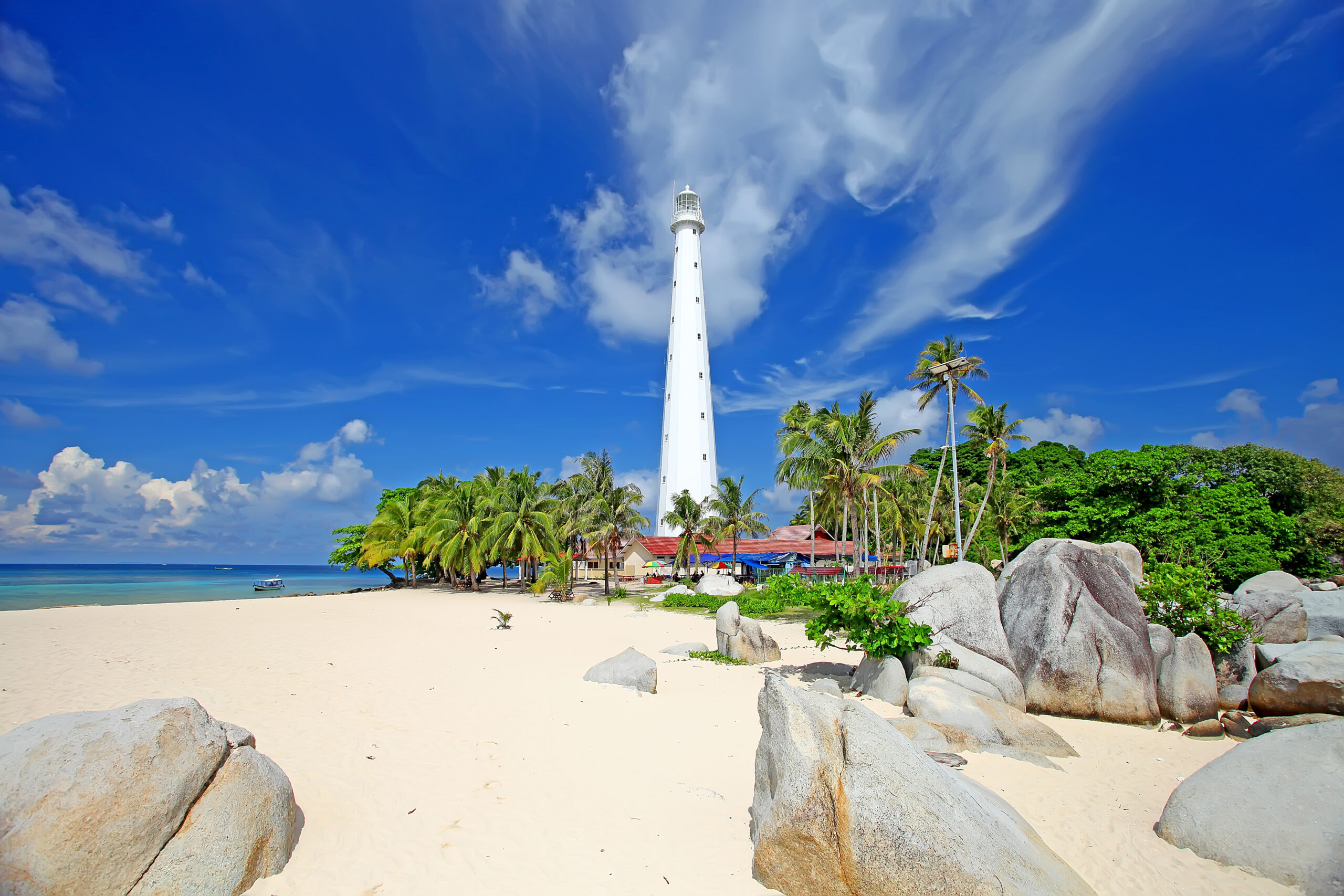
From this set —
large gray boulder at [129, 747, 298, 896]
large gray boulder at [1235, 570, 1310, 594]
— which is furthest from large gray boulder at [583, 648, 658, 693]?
large gray boulder at [1235, 570, 1310, 594]

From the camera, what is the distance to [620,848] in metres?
5.13

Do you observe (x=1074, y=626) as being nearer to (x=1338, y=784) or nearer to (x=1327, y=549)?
(x=1338, y=784)

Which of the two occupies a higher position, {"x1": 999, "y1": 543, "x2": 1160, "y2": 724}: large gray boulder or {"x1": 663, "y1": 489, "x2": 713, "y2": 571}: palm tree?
{"x1": 663, "y1": 489, "x2": 713, "y2": 571}: palm tree

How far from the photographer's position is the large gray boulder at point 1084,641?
9.67 m

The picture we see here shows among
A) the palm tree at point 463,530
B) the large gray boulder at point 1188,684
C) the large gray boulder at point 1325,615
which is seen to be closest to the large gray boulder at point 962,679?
the large gray boulder at point 1188,684

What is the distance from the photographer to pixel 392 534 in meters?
44.0

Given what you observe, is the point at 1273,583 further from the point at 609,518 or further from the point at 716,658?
the point at 609,518

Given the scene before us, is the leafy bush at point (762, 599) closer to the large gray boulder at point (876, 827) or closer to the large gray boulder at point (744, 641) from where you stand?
the large gray boulder at point (744, 641)

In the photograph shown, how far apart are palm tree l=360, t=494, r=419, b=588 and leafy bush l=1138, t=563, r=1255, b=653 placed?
1603 inches

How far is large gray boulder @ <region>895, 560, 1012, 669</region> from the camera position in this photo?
10422mm

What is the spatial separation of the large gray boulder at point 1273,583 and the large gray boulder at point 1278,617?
4402mm

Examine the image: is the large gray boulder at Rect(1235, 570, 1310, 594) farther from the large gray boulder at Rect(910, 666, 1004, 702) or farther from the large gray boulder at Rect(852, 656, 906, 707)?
the large gray boulder at Rect(852, 656, 906, 707)

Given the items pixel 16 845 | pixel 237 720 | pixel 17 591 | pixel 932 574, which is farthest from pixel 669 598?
pixel 17 591

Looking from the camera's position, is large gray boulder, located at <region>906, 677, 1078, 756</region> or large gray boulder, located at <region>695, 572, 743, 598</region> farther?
large gray boulder, located at <region>695, 572, 743, 598</region>
